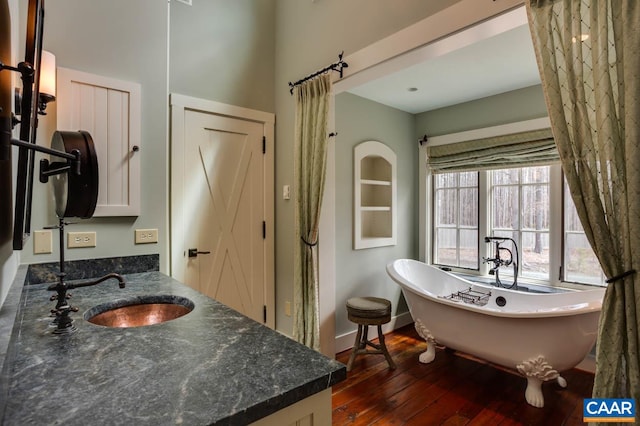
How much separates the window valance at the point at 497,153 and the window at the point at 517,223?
17 centimetres

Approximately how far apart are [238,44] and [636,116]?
2857 mm

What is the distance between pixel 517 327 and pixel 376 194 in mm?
2240

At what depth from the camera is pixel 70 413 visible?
0.69 metres

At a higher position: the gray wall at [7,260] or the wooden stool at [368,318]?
the gray wall at [7,260]

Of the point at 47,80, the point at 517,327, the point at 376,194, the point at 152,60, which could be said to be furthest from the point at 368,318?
the point at 47,80

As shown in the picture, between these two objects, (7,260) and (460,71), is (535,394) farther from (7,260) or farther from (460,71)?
(7,260)

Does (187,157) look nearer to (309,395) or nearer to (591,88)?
(309,395)

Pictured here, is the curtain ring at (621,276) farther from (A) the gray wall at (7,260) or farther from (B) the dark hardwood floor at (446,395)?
(A) the gray wall at (7,260)

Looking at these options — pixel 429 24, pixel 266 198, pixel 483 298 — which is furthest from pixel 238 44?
pixel 483 298

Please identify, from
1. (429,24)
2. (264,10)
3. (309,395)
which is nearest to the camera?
A: (309,395)

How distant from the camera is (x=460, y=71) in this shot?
120 inches

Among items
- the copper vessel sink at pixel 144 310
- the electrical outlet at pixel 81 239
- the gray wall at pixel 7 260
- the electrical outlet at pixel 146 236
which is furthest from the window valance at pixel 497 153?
the gray wall at pixel 7 260

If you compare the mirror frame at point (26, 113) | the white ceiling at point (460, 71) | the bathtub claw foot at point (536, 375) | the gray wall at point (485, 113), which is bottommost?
the bathtub claw foot at point (536, 375)

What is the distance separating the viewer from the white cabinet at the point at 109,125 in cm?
194
